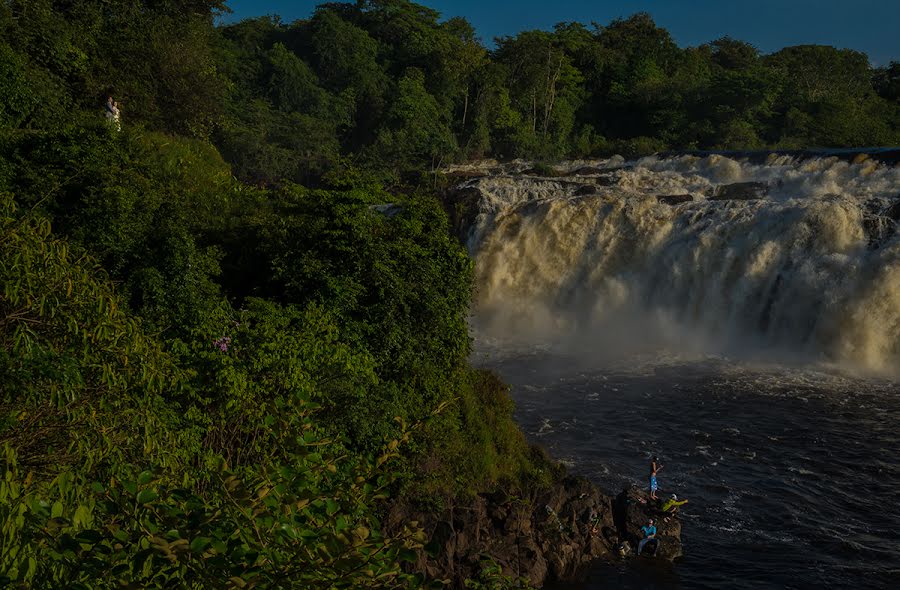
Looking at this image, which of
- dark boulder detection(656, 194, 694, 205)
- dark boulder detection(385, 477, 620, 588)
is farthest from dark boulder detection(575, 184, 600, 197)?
dark boulder detection(385, 477, 620, 588)

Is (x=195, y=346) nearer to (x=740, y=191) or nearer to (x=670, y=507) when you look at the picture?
(x=670, y=507)

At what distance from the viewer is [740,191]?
2486 cm

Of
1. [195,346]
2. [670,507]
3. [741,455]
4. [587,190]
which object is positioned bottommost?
[670,507]

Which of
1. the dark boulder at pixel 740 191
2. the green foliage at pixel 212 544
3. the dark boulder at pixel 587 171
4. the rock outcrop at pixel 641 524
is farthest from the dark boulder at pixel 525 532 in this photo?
the dark boulder at pixel 587 171

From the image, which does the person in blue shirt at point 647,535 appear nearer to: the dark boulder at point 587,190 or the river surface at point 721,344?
the river surface at point 721,344

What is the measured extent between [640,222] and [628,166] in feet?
33.4

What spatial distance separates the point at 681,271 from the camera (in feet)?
70.8

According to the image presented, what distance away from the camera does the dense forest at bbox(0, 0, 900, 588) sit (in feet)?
9.62

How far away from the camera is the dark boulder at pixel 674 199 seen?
23623 mm

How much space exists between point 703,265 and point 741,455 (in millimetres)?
8616

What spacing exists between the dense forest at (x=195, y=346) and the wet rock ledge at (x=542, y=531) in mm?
493

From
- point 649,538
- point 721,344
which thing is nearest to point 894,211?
point 721,344

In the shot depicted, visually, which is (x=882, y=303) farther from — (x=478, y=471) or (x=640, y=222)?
(x=478, y=471)

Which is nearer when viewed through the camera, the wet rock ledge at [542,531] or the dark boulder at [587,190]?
the wet rock ledge at [542,531]
